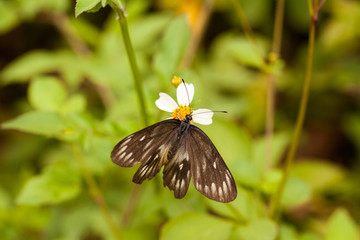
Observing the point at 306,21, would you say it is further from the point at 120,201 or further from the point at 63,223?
the point at 63,223

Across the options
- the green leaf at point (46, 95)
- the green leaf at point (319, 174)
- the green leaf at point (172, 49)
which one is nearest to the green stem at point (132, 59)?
the green leaf at point (172, 49)

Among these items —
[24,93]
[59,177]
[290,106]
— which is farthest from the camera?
[24,93]

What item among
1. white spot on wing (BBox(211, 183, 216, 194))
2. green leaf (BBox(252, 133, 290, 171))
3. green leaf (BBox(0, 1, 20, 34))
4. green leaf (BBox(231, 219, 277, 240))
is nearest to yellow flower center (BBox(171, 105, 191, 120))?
white spot on wing (BBox(211, 183, 216, 194))

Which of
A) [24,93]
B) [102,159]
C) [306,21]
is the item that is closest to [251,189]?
[102,159]

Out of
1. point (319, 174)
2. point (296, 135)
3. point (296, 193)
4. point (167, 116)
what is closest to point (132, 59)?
point (167, 116)

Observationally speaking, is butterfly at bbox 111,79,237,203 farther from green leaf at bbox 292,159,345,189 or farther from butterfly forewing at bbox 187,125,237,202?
green leaf at bbox 292,159,345,189

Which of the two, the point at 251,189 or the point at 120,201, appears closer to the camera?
the point at 251,189

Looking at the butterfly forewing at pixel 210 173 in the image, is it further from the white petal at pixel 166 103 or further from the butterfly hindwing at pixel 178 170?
the white petal at pixel 166 103
